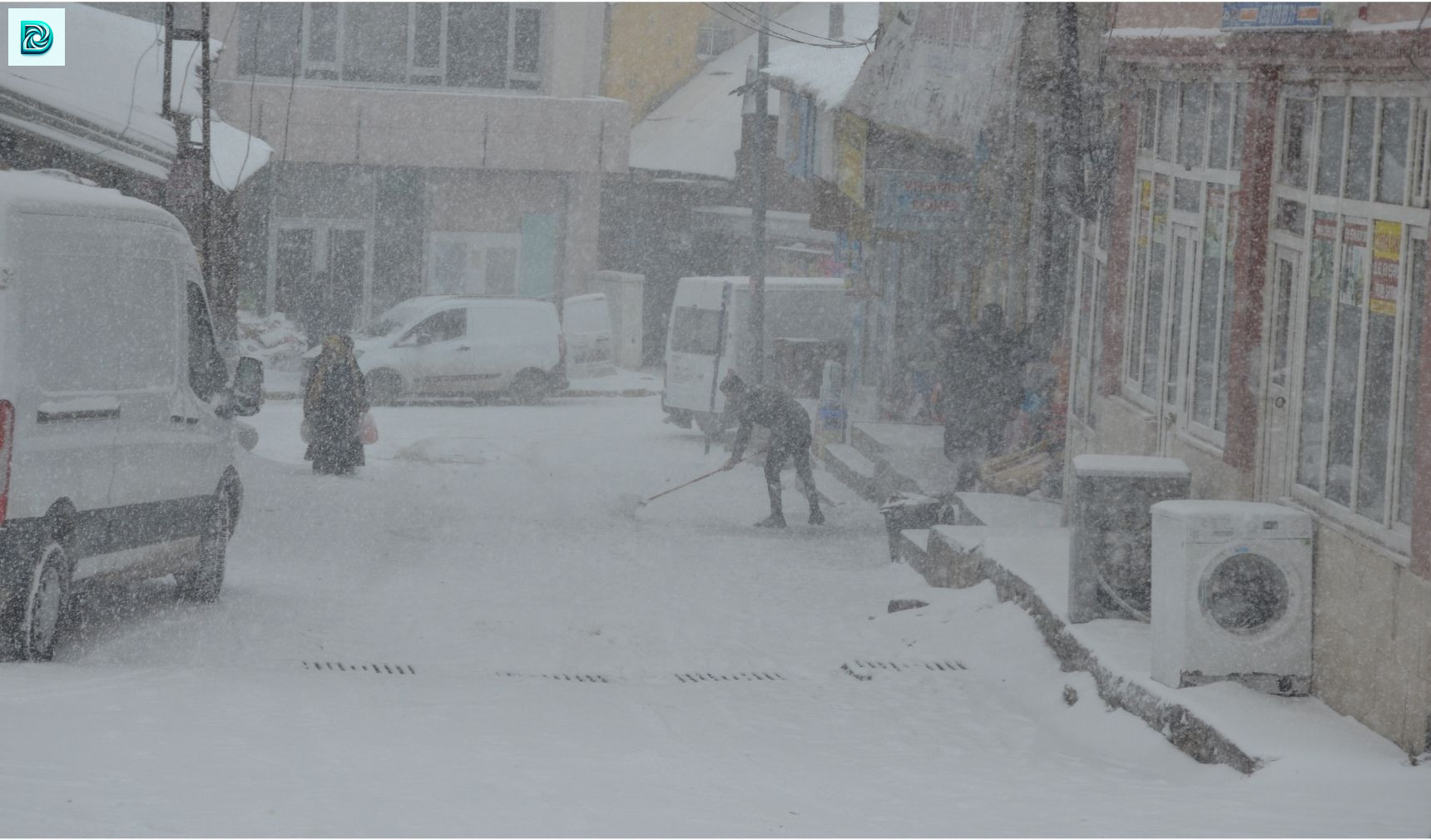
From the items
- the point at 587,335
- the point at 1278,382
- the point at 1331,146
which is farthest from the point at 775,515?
the point at 587,335

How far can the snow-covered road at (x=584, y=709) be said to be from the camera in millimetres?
5285

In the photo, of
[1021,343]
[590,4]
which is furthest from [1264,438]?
[590,4]

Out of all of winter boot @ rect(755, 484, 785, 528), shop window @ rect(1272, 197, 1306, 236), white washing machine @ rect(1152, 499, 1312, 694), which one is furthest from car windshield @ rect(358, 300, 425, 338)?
white washing machine @ rect(1152, 499, 1312, 694)

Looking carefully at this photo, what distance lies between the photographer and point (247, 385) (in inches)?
393

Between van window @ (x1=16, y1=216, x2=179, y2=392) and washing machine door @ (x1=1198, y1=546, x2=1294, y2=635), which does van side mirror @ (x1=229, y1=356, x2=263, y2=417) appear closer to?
van window @ (x1=16, y1=216, x2=179, y2=392)

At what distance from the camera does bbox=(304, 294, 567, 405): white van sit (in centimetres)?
2594

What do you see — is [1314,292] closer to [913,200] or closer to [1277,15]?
[1277,15]

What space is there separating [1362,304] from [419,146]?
2729cm

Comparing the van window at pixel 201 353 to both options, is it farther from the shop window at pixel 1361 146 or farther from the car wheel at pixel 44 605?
the shop window at pixel 1361 146

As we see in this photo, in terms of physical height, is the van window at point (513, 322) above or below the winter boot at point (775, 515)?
above

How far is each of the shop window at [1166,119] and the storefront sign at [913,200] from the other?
7.18 metres

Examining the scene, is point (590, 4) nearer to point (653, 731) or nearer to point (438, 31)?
point (438, 31)

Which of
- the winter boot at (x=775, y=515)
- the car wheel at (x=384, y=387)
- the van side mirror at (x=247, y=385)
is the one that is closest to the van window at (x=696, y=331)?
the car wheel at (x=384, y=387)

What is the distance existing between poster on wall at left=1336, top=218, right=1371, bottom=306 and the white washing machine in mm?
889
